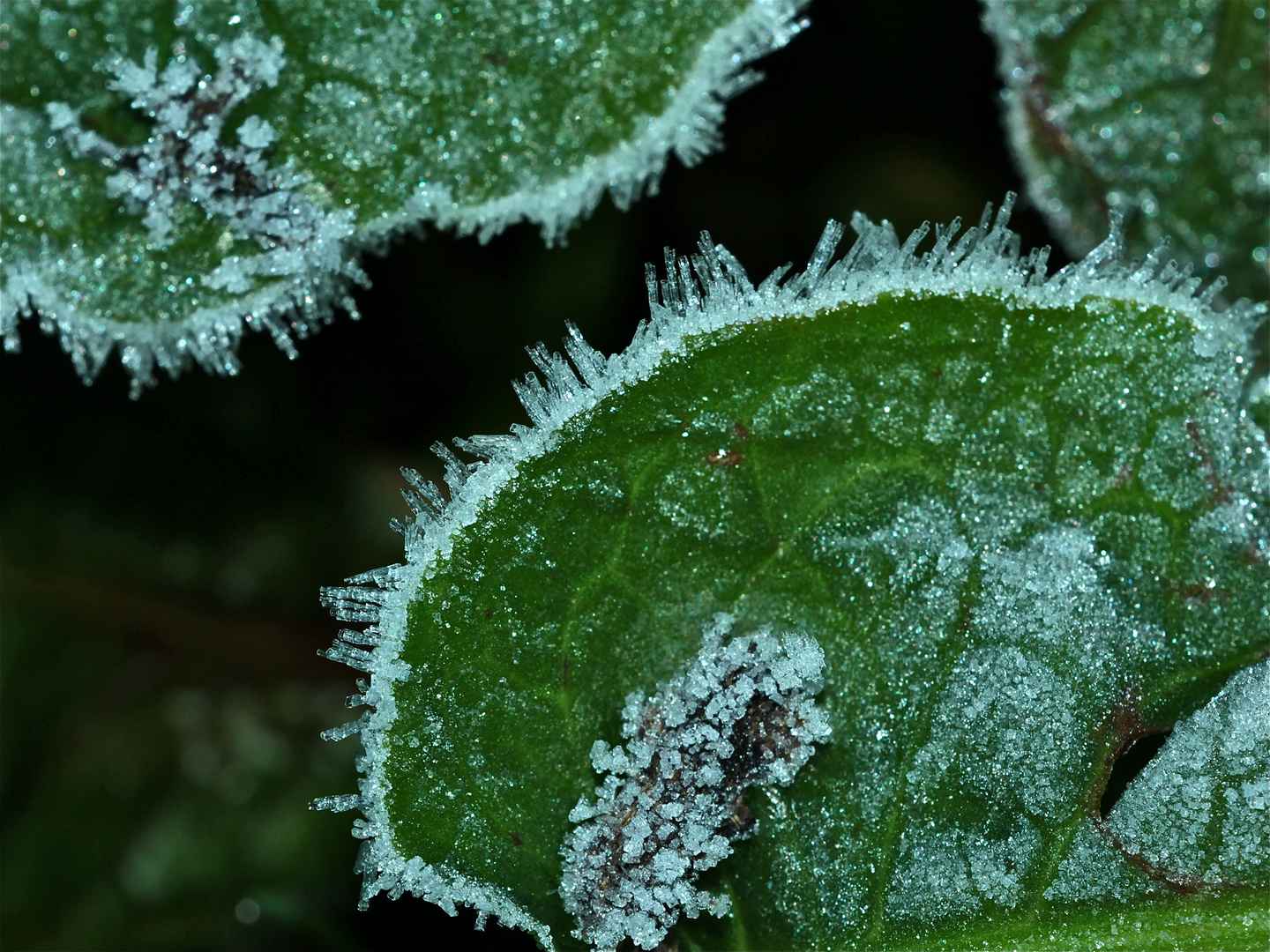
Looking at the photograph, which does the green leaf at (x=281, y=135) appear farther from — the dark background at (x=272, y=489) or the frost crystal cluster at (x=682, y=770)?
the frost crystal cluster at (x=682, y=770)

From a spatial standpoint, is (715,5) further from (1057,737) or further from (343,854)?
(343,854)

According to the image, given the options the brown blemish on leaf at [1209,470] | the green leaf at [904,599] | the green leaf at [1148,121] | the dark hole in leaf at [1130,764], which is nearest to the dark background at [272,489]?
the green leaf at [1148,121]

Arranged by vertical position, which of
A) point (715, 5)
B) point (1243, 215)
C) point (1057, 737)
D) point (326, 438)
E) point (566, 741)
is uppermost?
point (715, 5)

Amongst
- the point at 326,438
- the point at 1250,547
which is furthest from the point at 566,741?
the point at 326,438

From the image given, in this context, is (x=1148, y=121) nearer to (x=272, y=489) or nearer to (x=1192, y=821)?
(x=1192, y=821)

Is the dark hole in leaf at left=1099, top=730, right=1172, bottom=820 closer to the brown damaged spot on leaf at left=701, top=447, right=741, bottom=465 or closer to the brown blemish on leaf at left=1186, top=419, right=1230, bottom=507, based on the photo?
the brown blemish on leaf at left=1186, top=419, right=1230, bottom=507

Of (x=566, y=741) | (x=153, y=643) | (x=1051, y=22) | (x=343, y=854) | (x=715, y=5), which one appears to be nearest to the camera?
(x=566, y=741)

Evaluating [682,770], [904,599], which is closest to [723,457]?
[904,599]
